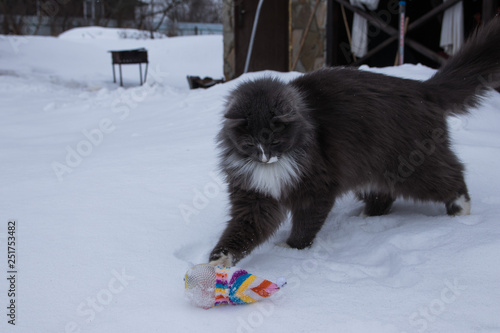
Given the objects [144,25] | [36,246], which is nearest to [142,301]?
[36,246]

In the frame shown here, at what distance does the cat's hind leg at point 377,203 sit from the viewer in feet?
8.97

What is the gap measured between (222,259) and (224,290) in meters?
0.34

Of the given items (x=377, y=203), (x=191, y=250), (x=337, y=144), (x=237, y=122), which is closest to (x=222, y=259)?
(x=191, y=250)

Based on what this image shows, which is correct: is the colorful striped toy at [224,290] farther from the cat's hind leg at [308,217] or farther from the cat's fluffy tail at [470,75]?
the cat's fluffy tail at [470,75]

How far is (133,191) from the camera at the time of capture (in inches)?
116

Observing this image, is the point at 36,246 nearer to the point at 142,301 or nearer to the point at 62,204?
the point at 62,204

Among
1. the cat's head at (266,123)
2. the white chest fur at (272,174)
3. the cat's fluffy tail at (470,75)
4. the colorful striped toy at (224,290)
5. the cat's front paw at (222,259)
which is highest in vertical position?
the cat's fluffy tail at (470,75)

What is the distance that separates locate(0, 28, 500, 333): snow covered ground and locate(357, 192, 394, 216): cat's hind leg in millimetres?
87

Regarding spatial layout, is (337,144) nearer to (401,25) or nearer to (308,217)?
(308,217)

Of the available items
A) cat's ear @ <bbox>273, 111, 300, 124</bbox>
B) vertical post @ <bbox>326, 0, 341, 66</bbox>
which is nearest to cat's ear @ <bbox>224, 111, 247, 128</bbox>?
cat's ear @ <bbox>273, 111, 300, 124</bbox>

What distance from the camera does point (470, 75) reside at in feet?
8.86

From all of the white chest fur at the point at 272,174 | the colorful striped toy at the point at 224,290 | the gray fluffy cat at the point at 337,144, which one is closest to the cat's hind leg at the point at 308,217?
the gray fluffy cat at the point at 337,144

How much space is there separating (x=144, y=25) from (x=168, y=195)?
25.6 metres

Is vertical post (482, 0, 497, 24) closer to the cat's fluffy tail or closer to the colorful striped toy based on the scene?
the cat's fluffy tail
